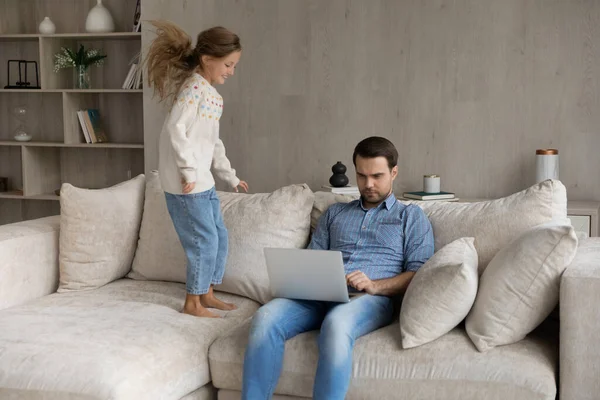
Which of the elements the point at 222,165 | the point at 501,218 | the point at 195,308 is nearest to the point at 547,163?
the point at 501,218

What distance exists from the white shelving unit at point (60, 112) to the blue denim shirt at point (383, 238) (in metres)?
2.65

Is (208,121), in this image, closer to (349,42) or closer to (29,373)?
(29,373)

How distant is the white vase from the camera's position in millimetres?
5168

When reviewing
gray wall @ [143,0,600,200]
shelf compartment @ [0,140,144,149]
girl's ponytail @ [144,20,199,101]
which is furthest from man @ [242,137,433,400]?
shelf compartment @ [0,140,144,149]

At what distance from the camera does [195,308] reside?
287cm

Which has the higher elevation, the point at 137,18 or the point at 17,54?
the point at 137,18

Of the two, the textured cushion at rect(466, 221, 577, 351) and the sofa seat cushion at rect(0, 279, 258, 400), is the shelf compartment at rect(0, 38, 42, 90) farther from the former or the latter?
the textured cushion at rect(466, 221, 577, 351)

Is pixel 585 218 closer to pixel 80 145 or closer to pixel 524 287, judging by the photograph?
pixel 524 287

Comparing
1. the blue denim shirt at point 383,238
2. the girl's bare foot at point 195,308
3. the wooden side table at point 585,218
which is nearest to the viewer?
the blue denim shirt at point 383,238

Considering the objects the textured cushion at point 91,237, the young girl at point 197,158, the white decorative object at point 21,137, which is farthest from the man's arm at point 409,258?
the white decorative object at point 21,137

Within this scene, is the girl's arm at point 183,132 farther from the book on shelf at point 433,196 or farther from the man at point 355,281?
the book on shelf at point 433,196

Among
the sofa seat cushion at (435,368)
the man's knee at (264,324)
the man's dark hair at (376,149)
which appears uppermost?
the man's dark hair at (376,149)

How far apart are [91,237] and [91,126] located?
2325 millimetres

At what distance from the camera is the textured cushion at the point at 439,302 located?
7.73 feet
